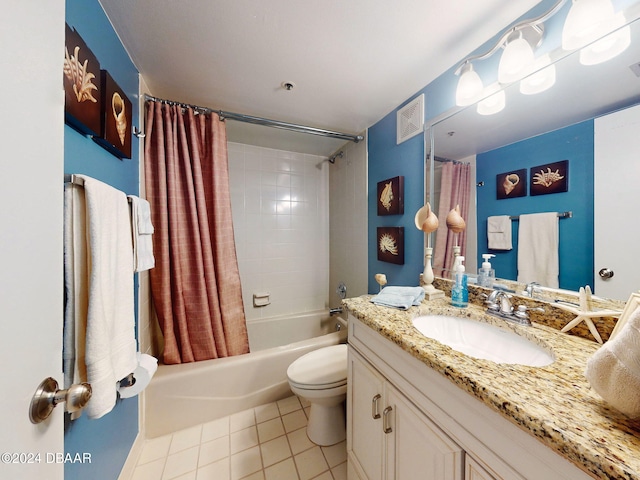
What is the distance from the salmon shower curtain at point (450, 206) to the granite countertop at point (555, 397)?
51 cm

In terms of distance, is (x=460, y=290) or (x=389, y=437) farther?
(x=460, y=290)

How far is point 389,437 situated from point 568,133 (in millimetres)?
1247

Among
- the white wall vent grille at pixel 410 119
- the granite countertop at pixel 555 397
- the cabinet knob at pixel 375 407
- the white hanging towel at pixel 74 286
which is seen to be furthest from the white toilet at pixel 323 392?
the white wall vent grille at pixel 410 119

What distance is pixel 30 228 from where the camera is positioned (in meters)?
0.39

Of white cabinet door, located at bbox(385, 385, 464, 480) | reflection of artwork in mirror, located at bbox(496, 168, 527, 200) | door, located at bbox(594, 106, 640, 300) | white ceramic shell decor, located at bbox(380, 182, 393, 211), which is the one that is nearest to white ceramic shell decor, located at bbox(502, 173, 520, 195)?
reflection of artwork in mirror, located at bbox(496, 168, 527, 200)

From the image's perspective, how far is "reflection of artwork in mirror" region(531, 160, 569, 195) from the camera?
838 mm

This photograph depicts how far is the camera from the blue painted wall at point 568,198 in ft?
2.59

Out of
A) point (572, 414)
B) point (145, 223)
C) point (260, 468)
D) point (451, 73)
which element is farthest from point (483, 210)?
point (260, 468)

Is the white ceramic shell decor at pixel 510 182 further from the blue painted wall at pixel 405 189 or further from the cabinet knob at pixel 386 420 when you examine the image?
the cabinet knob at pixel 386 420

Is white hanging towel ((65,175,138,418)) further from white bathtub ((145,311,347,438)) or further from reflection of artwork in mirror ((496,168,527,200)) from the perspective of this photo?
reflection of artwork in mirror ((496,168,527,200))

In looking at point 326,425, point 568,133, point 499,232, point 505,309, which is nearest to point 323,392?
point 326,425

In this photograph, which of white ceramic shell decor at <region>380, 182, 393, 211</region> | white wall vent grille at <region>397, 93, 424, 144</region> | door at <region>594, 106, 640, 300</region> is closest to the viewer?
door at <region>594, 106, 640, 300</region>

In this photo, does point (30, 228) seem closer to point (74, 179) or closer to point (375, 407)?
point (74, 179)

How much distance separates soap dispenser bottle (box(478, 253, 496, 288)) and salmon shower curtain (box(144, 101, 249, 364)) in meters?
1.48
